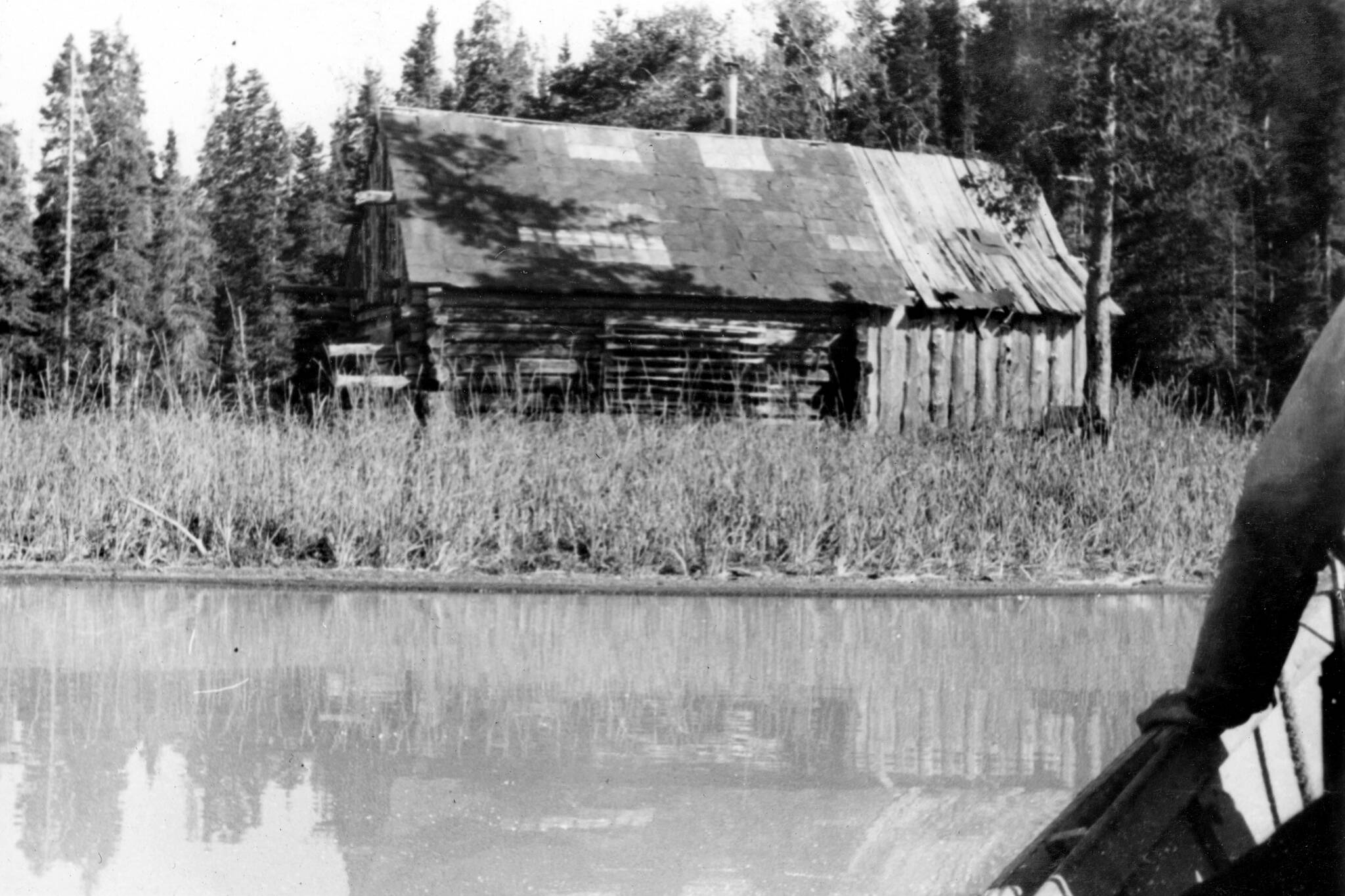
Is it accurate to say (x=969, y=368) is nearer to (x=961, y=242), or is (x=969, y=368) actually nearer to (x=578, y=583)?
(x=961, y=242)

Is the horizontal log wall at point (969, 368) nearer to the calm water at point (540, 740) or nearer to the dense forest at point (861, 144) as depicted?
the dense forest at point (861, 144)

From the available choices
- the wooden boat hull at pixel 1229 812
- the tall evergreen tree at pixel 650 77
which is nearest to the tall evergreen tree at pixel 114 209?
the tall evergreen tree at pixel 650 77

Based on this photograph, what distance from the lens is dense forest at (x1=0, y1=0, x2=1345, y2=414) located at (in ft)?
69.9

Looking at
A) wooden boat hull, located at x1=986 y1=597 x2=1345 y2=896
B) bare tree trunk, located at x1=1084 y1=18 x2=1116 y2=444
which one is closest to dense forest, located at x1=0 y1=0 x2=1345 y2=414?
bare tree trunk, located at x1=1084 y1=18 x2=1116 y2=444

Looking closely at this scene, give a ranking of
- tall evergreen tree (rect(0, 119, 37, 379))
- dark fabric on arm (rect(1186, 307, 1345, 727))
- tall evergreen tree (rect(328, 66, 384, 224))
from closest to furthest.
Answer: dark fabric on arm (rect(1186, 307, 1345, 727)) < tall evergreen tree (rect(0, 119, 37, 379)) < tall evergreen tree (rect(328, 66, 384, 224))

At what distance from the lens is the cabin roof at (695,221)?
2048 cm

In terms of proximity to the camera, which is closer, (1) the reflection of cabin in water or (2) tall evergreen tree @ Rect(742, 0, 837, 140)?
(1) the reflection of cabin in water

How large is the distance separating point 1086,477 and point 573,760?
814 centimetres

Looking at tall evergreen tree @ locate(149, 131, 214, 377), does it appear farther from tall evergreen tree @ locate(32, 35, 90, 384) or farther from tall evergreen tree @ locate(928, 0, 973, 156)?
tall evergreen tree @ locate(928, 0, 973, 156)

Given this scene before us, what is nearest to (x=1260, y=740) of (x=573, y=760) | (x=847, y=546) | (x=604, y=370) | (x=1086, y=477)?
(x=573, y=760)

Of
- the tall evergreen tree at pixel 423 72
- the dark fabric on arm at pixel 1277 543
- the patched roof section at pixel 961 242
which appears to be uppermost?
the tall evergreen tree at pixel 423 72

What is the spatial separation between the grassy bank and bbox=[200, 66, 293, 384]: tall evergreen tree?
42.1 m

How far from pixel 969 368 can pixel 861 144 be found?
14230 millimetres

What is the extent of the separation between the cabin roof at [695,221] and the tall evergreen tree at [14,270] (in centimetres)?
2323
